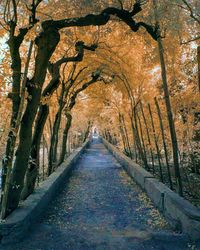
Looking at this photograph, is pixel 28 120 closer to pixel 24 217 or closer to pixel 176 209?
pixel 24 217

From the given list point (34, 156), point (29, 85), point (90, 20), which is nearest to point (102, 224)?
point (34, 156)

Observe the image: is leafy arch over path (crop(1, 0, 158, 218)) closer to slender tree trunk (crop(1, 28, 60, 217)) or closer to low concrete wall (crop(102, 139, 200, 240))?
slender tree trunk (crop(1, 28, 60, 217))

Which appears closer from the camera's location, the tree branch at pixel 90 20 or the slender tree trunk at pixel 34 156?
the tree branch at pixel 90 20

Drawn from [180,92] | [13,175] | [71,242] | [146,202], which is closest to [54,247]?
[71,242]

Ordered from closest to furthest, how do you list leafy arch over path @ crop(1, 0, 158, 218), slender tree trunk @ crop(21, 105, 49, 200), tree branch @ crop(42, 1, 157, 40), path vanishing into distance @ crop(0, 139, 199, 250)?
path vanishing into distance @ crop(0, 139, 199, 250), leafy arch over path @ crop(1, 0, 158, 218), tree branch @ crop(42, 1, 157, 40), slender tree trunk @ crop(21, 105, 49, 200)

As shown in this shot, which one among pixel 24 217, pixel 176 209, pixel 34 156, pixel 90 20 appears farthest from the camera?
pixel 34 156

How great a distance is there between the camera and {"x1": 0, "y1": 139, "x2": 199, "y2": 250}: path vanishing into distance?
3684 millimetres

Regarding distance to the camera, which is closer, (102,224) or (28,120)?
(28,120)

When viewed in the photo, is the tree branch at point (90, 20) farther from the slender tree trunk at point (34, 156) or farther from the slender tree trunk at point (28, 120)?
the slender tree trunk at point (34, 156)

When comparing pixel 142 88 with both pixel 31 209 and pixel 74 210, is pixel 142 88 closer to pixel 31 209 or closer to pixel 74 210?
pixel 74 210

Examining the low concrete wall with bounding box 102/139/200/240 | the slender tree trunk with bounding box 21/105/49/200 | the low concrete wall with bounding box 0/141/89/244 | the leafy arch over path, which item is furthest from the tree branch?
the low concrete wall with bounding box 102/139/200/240

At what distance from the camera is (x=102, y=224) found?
471cm

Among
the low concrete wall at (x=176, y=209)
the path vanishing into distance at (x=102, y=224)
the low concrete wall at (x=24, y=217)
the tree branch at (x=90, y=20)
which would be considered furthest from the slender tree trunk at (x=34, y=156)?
the low concrete wall at (x=176, y=209)

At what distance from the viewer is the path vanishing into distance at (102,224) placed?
3.68m
